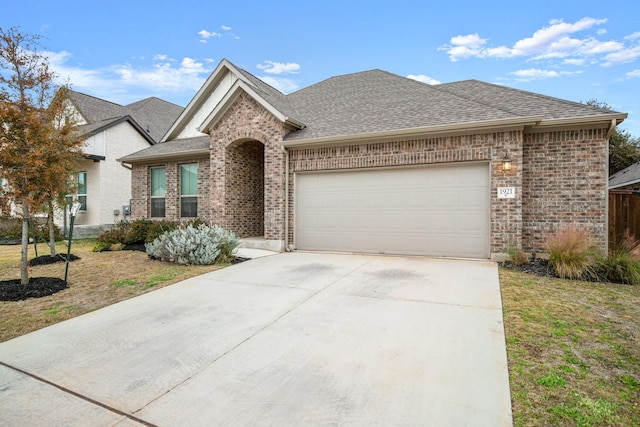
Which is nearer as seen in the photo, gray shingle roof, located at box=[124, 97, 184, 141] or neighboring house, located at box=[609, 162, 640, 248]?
neighboring house, located at box=[609, 162, 640, 248]

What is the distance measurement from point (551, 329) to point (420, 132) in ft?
18.8

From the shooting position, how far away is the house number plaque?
25.2ft

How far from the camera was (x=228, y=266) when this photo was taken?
7695mm

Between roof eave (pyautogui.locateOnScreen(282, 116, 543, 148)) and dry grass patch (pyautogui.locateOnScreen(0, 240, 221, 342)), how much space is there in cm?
451

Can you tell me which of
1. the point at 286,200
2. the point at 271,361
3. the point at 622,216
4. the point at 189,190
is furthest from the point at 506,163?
the point at 189,190

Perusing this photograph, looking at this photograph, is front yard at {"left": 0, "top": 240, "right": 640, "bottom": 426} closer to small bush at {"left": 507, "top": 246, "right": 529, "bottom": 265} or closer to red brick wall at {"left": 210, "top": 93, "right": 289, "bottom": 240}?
small bush at {"left": 507, "top": 246, "right": 529, "bottom": 265}

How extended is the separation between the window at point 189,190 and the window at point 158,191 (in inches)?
36.7

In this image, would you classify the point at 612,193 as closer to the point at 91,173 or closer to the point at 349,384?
the point at 349,384

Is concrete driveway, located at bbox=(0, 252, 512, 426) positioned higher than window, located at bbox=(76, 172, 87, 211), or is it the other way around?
window, located at bbox=(76, 172, 87, 211)

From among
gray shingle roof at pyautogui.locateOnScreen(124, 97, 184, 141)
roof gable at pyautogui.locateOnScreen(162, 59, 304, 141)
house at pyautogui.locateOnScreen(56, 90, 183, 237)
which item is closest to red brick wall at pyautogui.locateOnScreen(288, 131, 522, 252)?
roof gable at pyautogui.locateOnScreen(162, 59, 304, 141)

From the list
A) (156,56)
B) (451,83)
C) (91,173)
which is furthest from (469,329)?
(156,56)

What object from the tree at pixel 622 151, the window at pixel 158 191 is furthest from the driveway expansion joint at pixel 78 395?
the tree at pixel 622 151

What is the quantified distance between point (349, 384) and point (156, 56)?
1989 cm

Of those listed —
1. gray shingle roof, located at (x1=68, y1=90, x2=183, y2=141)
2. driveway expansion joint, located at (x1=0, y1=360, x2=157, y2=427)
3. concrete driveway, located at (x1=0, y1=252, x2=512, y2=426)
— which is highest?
gray shingle roof, located at (x1=68, y1=90, x2=183, y2=141)
